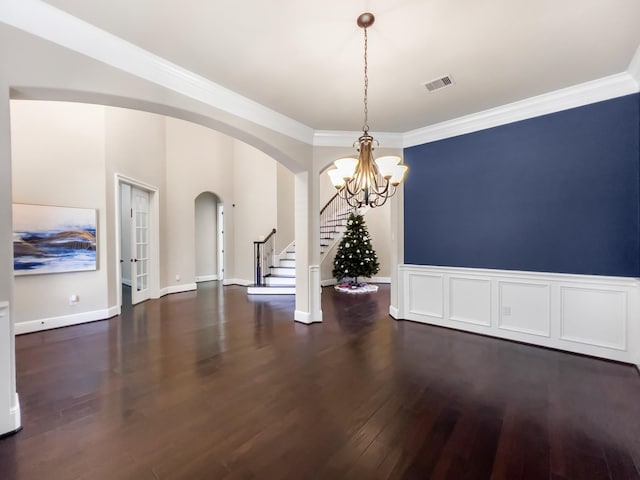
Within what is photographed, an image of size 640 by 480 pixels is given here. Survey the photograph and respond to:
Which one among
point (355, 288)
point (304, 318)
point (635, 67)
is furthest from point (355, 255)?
point (635, 67)

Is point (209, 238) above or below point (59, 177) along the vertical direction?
below

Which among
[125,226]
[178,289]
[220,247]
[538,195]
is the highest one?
[538,195]

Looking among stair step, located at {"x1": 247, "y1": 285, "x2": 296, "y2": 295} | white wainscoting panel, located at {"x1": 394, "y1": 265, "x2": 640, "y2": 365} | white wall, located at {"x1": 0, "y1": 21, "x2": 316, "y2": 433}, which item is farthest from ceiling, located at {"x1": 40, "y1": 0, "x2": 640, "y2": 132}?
stair step, located at {"x1": 247, "y1": 285, "x2": 296, "y2": 295}

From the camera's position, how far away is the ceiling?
81.9 inches

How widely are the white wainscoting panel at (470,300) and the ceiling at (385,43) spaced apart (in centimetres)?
242

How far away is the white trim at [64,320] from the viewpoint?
4.02 meters

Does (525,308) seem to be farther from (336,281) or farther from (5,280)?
(336,281)

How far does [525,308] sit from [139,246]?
7.04 meters

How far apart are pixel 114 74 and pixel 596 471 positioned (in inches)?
172

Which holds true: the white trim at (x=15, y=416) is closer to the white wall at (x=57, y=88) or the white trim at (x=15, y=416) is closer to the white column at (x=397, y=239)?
the white wall at (x=57, y=88)

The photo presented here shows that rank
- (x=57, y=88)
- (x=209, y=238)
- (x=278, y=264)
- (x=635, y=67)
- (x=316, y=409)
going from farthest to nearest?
1. (x=209, y=238)
2. (x=278, y=264)
3. (x=635, y=67)
4. (x=316, y=409)
5. (x=57, y=88)

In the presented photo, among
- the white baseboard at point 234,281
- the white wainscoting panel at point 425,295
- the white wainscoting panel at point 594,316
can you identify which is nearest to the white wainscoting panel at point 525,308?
the white wainscoting panel at point 594,316

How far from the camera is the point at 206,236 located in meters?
9.04

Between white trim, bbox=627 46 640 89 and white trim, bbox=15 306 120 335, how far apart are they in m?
7.39
